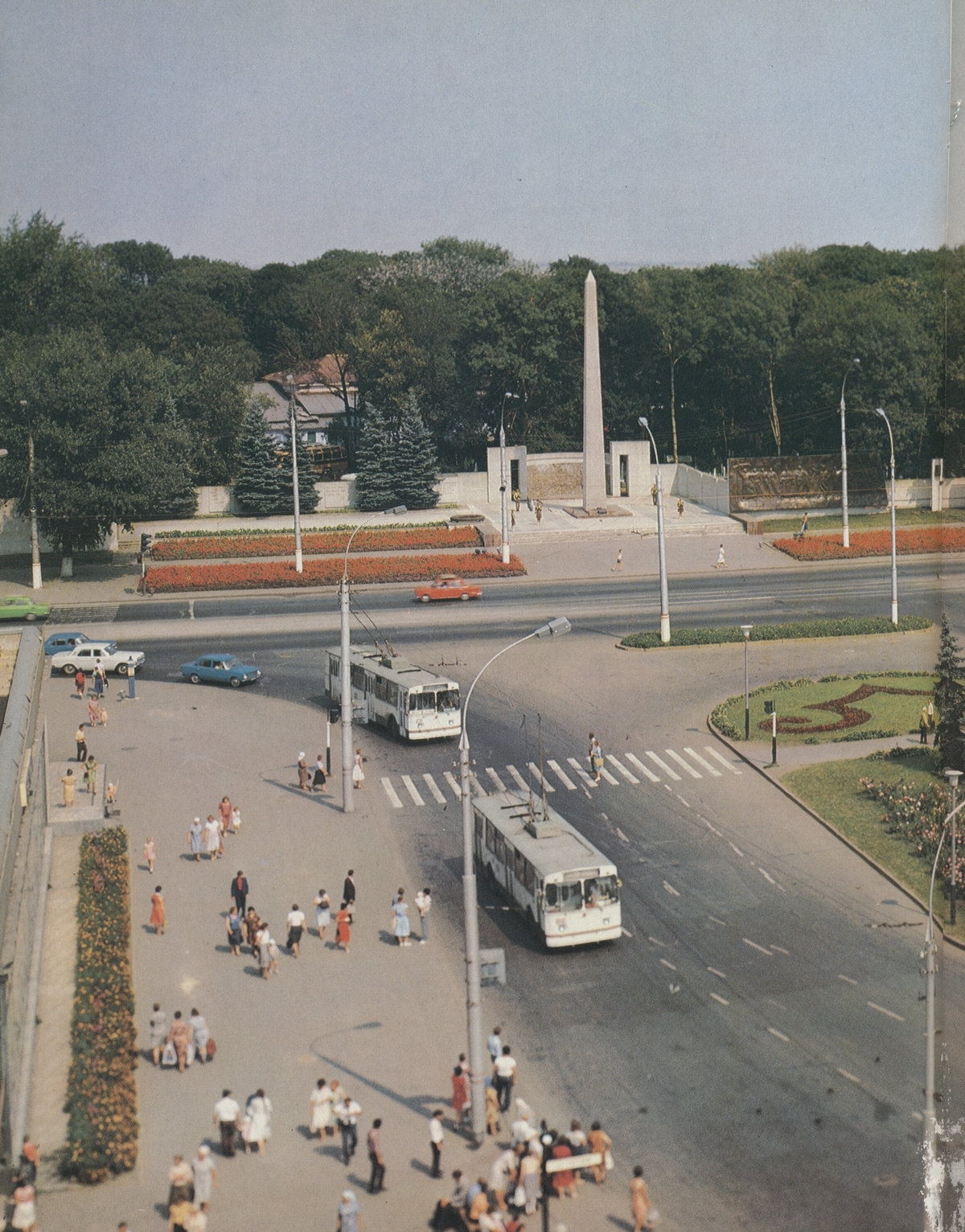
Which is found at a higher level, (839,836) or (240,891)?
(240,891)

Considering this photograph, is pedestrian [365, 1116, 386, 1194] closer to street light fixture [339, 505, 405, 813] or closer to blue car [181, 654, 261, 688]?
street light fixture [339, 505, 405, 813]

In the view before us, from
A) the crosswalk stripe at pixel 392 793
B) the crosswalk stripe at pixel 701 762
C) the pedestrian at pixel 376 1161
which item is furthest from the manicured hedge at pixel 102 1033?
the crosswalk stripe at pixel 701 762

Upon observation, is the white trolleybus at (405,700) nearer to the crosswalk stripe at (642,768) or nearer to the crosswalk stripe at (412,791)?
the crosswalk stripe at (412,791)

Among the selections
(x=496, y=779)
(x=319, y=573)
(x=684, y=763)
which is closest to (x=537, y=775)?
(x=496, y=779)

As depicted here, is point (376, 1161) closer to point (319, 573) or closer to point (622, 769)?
point (622, 769)

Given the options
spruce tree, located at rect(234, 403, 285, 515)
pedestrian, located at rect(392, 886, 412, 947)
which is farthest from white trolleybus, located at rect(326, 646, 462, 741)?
spruce tree, located at rect(234, 403, 285, 515)

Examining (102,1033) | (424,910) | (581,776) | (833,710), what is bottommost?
(102,1033)

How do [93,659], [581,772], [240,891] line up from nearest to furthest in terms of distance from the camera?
[240,891] → [581,772] → [93,659]
